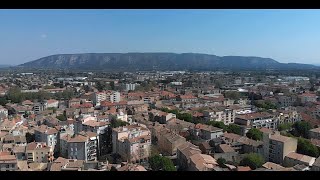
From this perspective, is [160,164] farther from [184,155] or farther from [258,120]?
[258,120]

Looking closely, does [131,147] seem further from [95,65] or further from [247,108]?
[95,65]

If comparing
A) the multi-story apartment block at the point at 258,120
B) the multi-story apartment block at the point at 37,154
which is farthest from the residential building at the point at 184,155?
the multi-story apartment block at the point at 258,120

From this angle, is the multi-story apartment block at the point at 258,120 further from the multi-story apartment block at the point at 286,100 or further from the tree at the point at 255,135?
the multi-story apartment block at the point at 286,100

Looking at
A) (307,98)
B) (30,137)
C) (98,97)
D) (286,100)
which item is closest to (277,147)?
(30,137)

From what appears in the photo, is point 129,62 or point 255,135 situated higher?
point 129,62

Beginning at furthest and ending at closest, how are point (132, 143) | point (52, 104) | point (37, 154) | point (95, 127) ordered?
point (52, 104) < point (95, 127) < point (132, 143) < point (37, 154)

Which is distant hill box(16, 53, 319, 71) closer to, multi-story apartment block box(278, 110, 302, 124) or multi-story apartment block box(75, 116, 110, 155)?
multi-story apartment block box(278, 110, 302, 124)

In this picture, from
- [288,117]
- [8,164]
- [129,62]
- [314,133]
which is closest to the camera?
[8,164]

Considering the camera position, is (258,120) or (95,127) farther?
(258,120)
